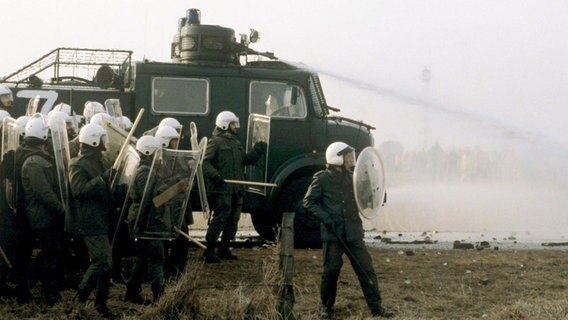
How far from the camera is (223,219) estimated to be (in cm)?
1398

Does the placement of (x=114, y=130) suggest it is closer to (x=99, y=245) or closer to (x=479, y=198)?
(x=99, y=245)

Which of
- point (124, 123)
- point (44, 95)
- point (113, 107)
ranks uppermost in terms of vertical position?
point (44, 95)

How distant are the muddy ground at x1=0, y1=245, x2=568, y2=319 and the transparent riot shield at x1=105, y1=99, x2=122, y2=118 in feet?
8.72

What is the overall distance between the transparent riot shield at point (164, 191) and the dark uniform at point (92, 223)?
43 centimetres

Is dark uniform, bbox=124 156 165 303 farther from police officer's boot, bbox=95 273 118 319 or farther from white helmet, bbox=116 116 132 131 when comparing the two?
white helmet, bbox=116 116 132 131

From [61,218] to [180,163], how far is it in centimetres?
134

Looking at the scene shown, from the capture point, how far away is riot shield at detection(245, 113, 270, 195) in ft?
49.5

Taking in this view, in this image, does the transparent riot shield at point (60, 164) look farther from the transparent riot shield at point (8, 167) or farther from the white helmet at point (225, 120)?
the white helmet at point (225, 120)

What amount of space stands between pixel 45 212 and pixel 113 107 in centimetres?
473

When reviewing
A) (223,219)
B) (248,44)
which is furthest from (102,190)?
(248,44)

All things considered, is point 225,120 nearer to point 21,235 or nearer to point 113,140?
point 113,140

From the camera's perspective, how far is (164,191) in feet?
34.5

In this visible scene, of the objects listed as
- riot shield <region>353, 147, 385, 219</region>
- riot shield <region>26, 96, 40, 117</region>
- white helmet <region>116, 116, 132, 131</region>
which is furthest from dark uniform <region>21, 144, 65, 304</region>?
riot shield <region>26, 96, 40, 117</region>

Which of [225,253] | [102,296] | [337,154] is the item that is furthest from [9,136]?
[225,253]
